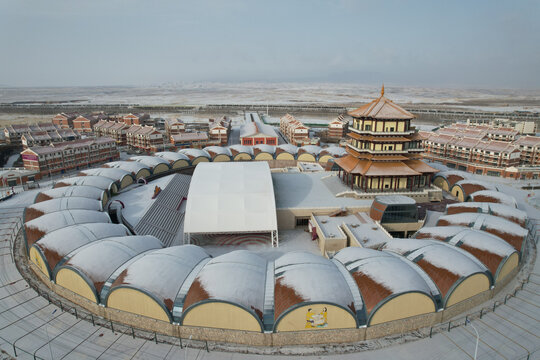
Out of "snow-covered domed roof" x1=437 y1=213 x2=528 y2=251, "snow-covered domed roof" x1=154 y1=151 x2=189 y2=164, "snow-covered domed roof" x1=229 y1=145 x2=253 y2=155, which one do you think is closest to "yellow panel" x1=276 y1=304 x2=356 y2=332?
"snow-covered domed roof" x1=437 y1=213 x2=528 y2=251

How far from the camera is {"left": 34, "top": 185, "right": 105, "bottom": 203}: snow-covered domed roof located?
125ft

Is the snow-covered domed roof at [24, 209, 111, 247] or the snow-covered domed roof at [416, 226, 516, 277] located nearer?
the snow-covered domed roof at [416, 226, 516, 277]

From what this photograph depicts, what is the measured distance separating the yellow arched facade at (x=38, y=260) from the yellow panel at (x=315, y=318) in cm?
1899

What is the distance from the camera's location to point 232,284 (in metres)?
21.0

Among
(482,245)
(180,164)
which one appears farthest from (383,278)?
(180,164)

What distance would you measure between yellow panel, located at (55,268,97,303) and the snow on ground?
12223 mm

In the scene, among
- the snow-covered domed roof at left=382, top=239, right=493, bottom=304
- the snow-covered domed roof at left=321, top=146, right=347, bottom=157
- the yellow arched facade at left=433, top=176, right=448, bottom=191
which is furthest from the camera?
the snow-covered domed roof at left=321, top=146, right=347, bottom=157

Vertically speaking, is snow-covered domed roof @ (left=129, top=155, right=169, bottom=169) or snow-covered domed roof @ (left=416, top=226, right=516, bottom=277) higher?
snow-covered domed roof @ (left=129, top=155, right=169, bottom=169)

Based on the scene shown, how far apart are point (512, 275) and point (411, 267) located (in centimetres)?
1081

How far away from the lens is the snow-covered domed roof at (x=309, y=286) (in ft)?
65.5

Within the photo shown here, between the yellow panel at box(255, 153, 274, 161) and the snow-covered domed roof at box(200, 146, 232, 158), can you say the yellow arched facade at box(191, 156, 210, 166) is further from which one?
the yellow panel at box(255, 153, 274, 161)

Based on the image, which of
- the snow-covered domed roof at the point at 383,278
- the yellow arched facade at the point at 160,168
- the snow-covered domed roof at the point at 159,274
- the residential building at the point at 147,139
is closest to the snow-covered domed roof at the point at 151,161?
the yellow arched facade at the point at 160,168

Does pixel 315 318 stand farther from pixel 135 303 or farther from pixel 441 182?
pixel 441 182

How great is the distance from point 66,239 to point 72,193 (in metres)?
13.8
